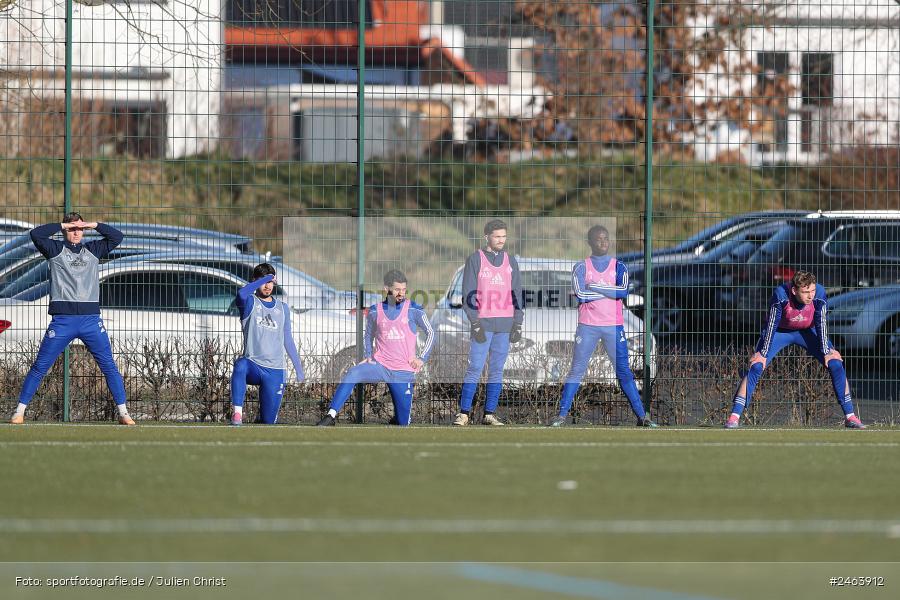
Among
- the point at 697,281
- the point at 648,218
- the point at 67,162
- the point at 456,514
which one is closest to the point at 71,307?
the point at 67,162

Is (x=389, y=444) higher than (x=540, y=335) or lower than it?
lower

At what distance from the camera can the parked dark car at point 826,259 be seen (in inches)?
576

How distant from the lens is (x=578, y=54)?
24.3 m

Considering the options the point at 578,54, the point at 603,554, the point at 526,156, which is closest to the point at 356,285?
the point at 603,554

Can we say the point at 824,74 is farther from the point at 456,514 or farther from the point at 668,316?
the point at 456,514

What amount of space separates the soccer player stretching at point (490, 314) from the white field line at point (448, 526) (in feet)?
22.3

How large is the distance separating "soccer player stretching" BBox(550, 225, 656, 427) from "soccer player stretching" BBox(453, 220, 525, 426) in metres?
0.59

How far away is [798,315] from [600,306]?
175cm

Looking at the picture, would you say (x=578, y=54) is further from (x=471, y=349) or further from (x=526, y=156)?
(x=471, y=349)

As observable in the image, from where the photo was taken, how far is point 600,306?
543 inches

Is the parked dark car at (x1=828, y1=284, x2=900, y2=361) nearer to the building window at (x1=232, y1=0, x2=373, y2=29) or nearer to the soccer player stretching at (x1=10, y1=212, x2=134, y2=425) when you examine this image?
the building window at (x1=232, y1=0, x2=373, y2=29)

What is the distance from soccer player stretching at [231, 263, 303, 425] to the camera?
1327cm

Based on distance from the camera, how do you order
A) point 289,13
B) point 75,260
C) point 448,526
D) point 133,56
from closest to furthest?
1. point 448,526
2. point 75,260
3. point 289,13
4. point 133,56

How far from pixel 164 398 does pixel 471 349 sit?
2948 mm
